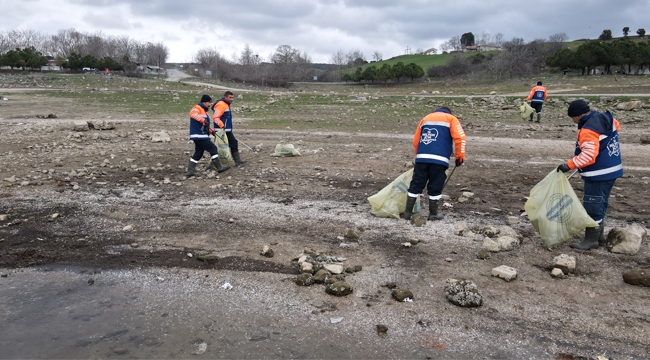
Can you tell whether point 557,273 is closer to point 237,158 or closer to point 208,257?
point 208,257

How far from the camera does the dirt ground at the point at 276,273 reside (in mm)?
3422

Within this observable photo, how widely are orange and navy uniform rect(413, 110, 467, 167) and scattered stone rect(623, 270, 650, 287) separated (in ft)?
7.13

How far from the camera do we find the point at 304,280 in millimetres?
4203

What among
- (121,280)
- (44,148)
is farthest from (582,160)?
(44,148)

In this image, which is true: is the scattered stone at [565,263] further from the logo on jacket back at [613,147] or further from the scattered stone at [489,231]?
the logo on jacket back at [613,147]

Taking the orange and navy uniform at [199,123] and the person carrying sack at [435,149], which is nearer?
the person carrying sack at [435,149]

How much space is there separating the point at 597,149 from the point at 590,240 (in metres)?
0.99

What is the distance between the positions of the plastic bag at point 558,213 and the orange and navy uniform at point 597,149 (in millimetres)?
251

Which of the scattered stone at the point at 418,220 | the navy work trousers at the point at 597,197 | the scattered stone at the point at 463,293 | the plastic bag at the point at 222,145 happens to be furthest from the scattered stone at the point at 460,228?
the plastic bag at the point at 222,145

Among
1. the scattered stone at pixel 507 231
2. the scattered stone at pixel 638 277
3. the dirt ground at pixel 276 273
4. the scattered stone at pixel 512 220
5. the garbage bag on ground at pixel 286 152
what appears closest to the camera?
the dirt ground at pixel 276 273

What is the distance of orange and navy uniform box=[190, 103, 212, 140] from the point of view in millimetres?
8102

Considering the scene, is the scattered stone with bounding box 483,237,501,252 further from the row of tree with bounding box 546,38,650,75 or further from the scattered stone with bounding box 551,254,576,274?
the row of tree with bounding box 546,38,650,75

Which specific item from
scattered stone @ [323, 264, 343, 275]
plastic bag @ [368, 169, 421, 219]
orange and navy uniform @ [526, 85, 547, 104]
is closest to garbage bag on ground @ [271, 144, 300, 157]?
plastic bag @ [368, 169, 421, 219]

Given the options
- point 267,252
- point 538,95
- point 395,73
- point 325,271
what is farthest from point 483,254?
point 395,73
